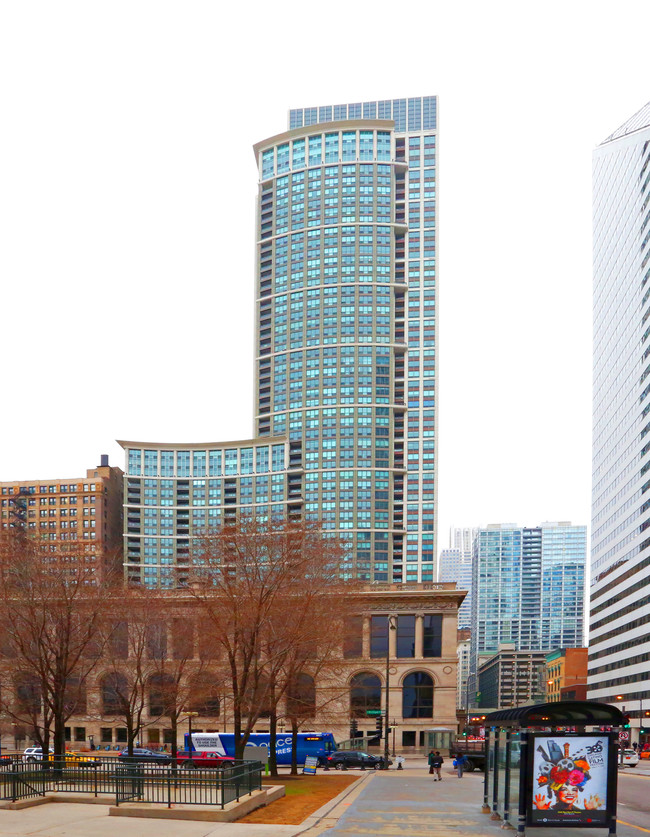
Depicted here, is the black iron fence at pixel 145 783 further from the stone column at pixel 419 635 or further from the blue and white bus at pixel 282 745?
the stone column at pixel 419 635

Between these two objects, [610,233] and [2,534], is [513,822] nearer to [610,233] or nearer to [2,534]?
[2,534]

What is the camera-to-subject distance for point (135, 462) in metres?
199

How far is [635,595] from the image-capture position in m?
131

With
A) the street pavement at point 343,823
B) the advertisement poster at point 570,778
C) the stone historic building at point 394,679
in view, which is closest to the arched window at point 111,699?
the stone historic building at point 394,679

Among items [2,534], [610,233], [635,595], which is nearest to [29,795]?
[2,534]

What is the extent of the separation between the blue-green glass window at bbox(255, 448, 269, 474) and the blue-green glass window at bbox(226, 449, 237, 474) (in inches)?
230

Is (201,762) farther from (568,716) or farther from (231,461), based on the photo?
(231,461)

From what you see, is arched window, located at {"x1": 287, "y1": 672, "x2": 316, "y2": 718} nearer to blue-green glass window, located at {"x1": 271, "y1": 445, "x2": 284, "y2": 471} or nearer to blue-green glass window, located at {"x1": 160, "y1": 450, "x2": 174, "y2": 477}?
blue-green glass window, located at {"x1": 271, "y1": 445, "x2": 284, "y2": 471}

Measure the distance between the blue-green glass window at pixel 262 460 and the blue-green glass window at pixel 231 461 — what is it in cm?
585

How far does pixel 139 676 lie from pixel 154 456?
148700 mm

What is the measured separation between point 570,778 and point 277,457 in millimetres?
171776

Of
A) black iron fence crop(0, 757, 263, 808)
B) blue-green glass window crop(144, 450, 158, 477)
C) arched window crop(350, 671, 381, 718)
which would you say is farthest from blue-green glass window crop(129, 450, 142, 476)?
black iron fence crop(0, 757, 263, 808)

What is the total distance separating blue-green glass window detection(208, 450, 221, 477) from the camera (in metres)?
198

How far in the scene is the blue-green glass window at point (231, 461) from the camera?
19600 cm
